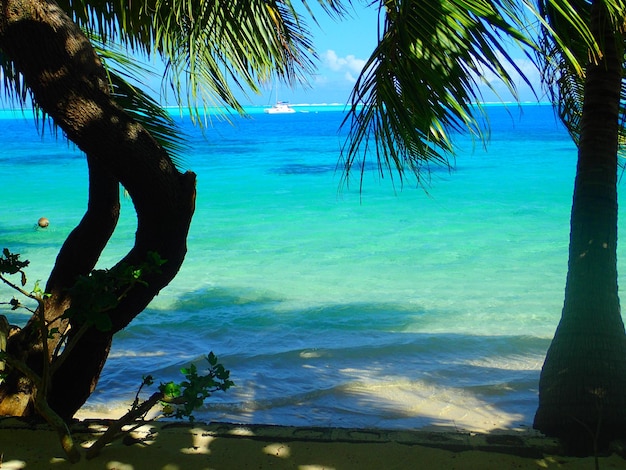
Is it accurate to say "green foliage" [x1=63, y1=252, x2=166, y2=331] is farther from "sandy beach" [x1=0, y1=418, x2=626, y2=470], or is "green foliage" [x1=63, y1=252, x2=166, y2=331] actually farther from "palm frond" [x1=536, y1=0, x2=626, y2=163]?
"palm frond" [x1=536, y1=0, x2=626, y2=163]

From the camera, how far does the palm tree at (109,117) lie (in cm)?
257

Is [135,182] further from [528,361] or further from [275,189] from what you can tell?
[275,189]

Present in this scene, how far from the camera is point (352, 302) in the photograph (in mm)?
8562

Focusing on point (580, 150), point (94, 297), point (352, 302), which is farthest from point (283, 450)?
point (352, 302)

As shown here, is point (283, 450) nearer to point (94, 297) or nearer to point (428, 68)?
point (94, 297)

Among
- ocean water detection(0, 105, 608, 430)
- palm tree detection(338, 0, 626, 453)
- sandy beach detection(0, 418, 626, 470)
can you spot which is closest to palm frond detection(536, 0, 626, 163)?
palm tree detection(338, 0, 626, 453)

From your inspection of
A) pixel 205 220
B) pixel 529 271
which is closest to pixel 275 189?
pixel 205 220

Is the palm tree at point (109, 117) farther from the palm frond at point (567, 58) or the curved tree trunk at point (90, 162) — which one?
the palm frond at point (567, 58)

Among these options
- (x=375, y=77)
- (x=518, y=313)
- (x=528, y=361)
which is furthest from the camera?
(x=518, y=313)

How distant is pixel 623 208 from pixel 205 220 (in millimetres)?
10062

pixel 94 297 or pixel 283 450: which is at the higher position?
pixel 94 297

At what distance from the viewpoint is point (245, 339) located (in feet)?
23.4

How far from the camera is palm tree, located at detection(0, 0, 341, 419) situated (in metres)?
2.57

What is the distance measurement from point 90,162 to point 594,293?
2.37 meters
